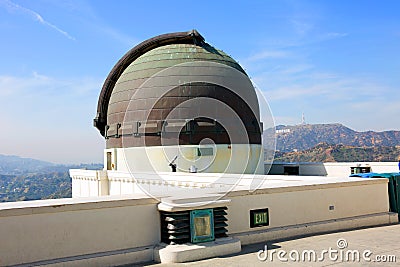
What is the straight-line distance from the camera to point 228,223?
26.5 feet

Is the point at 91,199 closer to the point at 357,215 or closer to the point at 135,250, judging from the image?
the point at 135,250

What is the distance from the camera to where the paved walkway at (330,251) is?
6688 millimetres

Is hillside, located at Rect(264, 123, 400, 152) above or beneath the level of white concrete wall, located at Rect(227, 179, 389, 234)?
above

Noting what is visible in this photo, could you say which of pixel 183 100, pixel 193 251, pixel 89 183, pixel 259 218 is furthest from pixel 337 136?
pixel 193 251

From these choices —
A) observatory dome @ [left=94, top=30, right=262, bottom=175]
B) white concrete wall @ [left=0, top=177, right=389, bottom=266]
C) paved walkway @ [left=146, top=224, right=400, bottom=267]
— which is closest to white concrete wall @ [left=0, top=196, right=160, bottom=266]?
white concrete wall @ [left=0, top=177, right=389, bottom=266]

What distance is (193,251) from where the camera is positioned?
274 inches

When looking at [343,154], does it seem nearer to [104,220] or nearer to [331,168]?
[331,168]

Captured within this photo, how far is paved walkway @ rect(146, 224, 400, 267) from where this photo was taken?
669 centimetres

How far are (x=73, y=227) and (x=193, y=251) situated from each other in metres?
1.83

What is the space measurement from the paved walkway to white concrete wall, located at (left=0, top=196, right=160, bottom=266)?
2.22ft

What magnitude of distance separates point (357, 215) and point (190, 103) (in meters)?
12.5

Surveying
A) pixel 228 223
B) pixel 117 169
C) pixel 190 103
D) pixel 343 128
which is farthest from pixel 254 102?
pixel 343 128

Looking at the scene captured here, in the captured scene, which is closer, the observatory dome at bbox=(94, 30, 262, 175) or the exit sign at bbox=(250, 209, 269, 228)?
the exit sign at bbox=(250, 209, 269, 228)

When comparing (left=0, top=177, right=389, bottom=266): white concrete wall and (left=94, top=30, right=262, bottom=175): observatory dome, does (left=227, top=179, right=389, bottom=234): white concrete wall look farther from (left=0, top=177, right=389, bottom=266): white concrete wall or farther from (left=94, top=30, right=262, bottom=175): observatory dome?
(left=94, top=30, right=262, bottom=175): observatory dome
